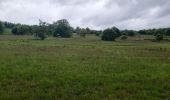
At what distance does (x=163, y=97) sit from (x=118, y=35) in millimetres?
110094

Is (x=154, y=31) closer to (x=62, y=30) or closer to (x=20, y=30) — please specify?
(x=62, y=30)

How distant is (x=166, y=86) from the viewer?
15.7 metres

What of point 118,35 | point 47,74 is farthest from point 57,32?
point 47,74

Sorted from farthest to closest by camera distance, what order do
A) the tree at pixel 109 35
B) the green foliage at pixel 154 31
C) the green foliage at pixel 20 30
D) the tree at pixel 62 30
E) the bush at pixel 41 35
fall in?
the green foliage at pixel 20 30, the tree at pixel 62 30, the green foliage at pixel 154 31, the tree at pixel 109 35, the bush at pixel 41 35

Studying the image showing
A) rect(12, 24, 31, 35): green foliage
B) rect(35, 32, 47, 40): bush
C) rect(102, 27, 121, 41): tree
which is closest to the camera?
rect(35, 32, 47, 40): bush

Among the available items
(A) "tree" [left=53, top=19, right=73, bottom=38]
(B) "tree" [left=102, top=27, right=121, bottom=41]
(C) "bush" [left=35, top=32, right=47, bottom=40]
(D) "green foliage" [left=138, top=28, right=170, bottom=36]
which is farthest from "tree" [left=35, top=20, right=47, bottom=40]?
(D) "green foliage" [left=138, top=28, right=170, bottom=36]

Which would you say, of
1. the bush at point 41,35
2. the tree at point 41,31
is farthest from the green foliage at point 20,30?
the bush at point 41,35

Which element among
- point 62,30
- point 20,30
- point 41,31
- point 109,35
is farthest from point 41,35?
point 20,30

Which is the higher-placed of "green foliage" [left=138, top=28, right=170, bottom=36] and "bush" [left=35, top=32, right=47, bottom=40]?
"green foliage" [left=138, top=28, right=170, bottom=36]

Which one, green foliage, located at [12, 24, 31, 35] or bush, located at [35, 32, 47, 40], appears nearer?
bush, located at [35, 32, 47, 40]

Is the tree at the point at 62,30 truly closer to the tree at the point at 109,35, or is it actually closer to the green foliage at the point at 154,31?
the tree at the point at 109,35

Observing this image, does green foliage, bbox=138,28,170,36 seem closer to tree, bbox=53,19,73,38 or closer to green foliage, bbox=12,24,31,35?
tree, bbox=53,19,73,38

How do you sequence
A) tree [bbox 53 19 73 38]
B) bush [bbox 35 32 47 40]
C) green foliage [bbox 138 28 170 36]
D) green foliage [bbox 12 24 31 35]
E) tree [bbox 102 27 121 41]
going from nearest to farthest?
bush [bbox 35 32 47 40]
tree [bbox 102 27 121 41]
green foliage [bbox 138 28 170 36]
tree [bbox 53 19 73 38]
green foliage [bbox 12 24 31 35]

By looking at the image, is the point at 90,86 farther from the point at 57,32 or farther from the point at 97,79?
the point at 57,32
